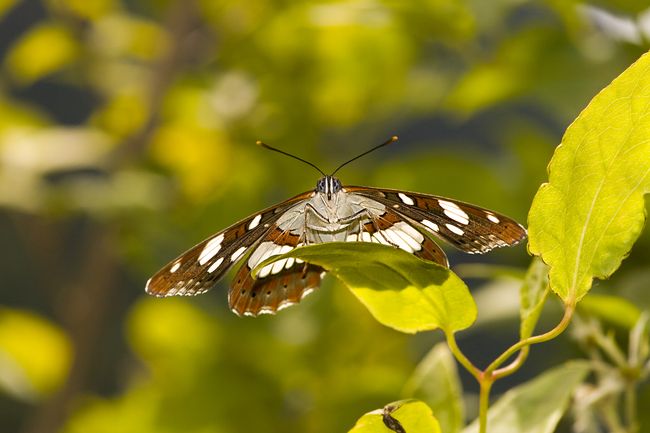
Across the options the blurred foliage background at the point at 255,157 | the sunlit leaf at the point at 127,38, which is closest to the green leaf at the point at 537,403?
the blurred foliage background at the point at 255,157

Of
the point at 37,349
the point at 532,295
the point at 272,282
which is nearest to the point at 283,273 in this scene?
the point at 272,282

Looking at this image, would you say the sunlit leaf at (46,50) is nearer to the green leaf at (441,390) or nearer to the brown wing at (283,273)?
the brown wing at (283,273)

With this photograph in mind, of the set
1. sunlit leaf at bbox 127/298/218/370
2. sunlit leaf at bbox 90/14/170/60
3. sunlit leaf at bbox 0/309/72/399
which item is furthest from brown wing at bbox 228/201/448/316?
sunlit leaf at bbox 90/14/170/60

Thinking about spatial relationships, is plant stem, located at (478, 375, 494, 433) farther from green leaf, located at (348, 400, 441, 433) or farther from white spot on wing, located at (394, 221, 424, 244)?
white spot on wing, located at (394, 221, 424, 244)

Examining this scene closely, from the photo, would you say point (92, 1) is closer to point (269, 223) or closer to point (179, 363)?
point (179, 363)

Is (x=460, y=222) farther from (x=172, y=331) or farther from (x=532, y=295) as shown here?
(x=172, y=331)

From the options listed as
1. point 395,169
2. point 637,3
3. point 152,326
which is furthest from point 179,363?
point 637,3

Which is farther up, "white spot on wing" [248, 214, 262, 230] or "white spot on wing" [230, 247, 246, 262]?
"white spot on wing" [248, 214, 262, 230]
